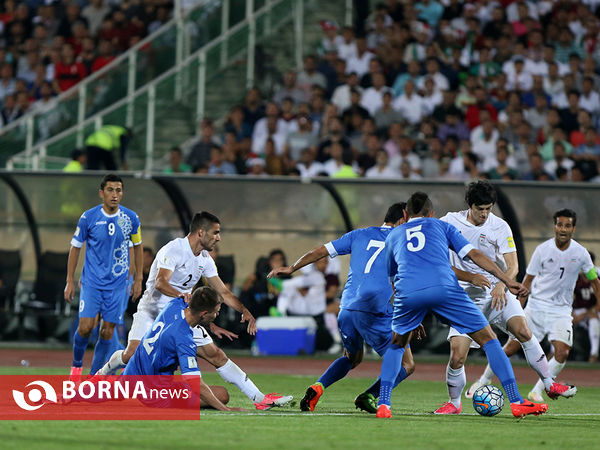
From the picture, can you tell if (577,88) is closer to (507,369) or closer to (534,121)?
(534,121)

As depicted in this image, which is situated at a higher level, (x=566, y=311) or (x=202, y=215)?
(x=202, y=215)

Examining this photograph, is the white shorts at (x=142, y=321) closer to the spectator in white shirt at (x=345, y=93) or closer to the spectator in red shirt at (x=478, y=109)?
the spectator in white shirt at (x=345, y=93)

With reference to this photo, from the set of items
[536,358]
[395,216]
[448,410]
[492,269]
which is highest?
[395,216]

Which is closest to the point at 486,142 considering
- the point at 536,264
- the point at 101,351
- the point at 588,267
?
the point at 536,264

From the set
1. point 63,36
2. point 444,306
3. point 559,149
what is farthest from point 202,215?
point 63,36

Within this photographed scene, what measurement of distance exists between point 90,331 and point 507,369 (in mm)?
4605

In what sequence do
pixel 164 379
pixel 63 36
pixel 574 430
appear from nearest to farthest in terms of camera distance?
pixel 574 430, pixel 164 379, pixel 63 36

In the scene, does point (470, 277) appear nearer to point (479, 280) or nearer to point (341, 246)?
point (479, 280)

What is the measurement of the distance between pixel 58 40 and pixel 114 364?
14.9 metres

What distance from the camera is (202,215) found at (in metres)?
10.3

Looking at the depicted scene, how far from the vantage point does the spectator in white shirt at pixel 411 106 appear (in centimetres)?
2095

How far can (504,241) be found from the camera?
10.6 m

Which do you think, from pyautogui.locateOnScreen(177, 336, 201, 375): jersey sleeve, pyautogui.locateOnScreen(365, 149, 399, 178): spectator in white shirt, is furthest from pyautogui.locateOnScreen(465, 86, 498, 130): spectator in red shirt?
pyautogui.locateOnScreen(177, 336, 201, 375): jersey sleeve

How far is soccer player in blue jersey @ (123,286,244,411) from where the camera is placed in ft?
29.7
